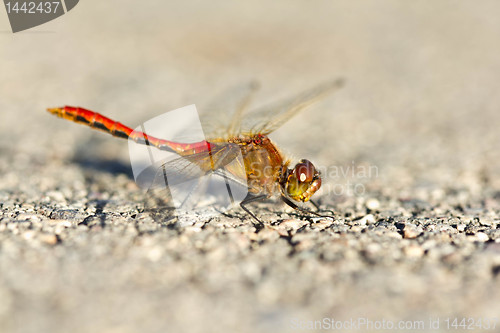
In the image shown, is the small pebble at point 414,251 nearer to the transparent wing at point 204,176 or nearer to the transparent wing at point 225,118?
the transparent wing at point 204,176

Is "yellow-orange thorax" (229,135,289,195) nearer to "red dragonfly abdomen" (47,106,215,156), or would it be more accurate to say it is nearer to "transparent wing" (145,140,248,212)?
"transparent wing" (145,140,248,212)

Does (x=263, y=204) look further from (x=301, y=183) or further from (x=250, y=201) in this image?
(x=301, y=183)

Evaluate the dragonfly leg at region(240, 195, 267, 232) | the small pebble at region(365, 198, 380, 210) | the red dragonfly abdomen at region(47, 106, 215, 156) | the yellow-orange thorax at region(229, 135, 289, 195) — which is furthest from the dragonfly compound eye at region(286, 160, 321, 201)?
the red dragonfly abdomen at region(47, 106, 215, 156)

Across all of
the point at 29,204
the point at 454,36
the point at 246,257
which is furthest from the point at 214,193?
the point at 454,36

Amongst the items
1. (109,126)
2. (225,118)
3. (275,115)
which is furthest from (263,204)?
(109,126)

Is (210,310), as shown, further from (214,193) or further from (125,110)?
(125,110)

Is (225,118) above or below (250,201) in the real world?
above

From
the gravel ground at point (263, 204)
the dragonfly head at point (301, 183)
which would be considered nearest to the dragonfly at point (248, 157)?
the dragonfly head at point (301, 183)

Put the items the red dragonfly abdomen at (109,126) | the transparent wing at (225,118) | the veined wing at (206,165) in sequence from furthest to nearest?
the transparent wing at (225,118) → the red dragonfly abdomen at (109,126) → the veined wing at (206,165)
